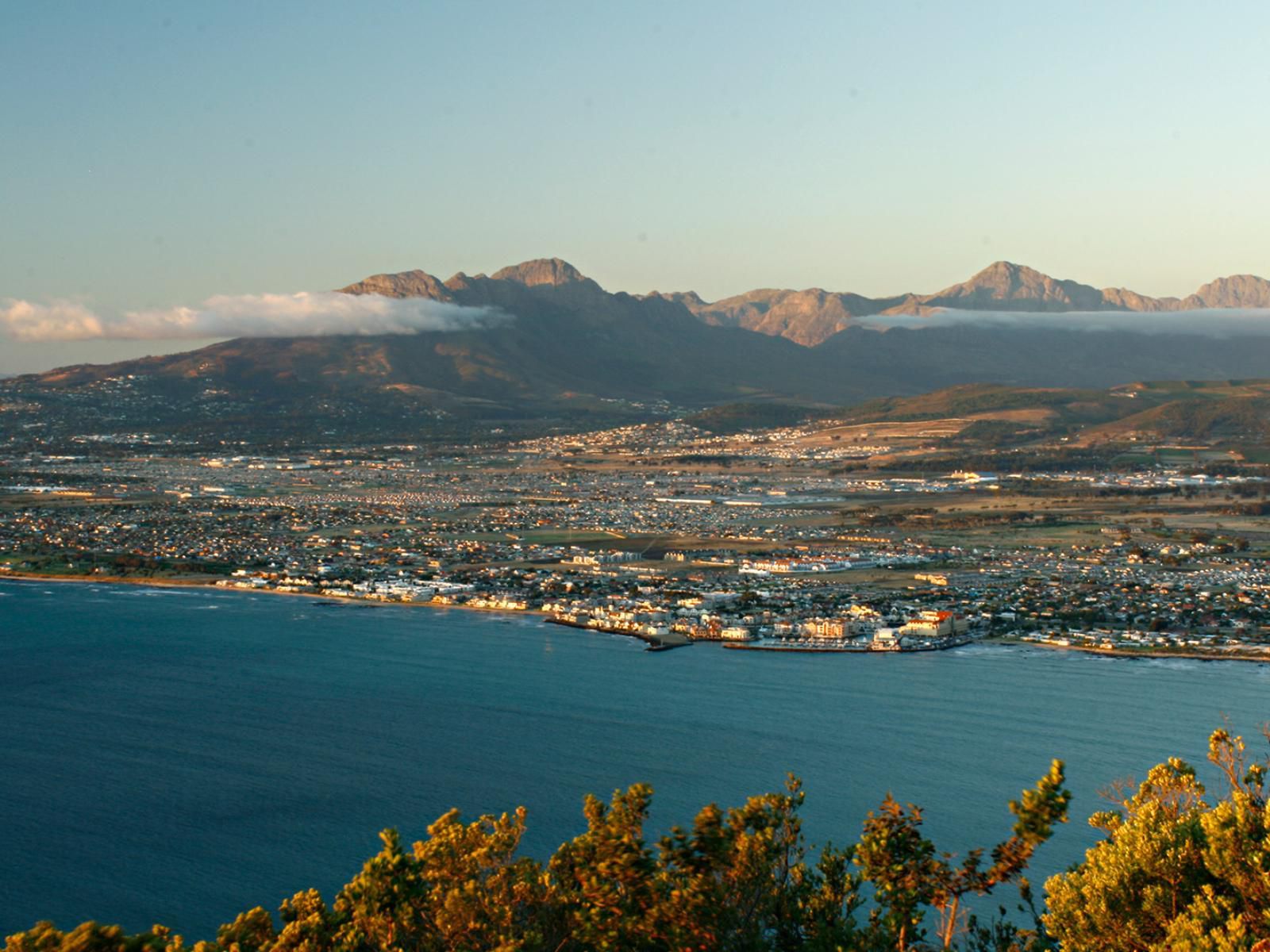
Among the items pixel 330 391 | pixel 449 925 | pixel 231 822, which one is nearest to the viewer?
pixel 449 925

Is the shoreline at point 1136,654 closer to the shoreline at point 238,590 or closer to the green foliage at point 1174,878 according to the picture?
the shoreline at point 238,590

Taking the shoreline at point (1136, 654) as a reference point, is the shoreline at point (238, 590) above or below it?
above

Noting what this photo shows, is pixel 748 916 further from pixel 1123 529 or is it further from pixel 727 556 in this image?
pixel 1123 529

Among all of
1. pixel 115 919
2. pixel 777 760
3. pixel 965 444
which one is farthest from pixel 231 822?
pixel 965 444

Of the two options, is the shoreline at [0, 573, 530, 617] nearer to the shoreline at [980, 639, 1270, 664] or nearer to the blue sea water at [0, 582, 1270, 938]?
the blue sea water at [0, 582, 1270, 938]

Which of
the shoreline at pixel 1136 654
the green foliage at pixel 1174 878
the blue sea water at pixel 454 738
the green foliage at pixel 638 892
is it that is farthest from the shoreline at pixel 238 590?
the green foliage at pixel 1174 878

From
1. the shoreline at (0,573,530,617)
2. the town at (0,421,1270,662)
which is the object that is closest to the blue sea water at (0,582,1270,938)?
the shoreline at (0,573,530,617)
